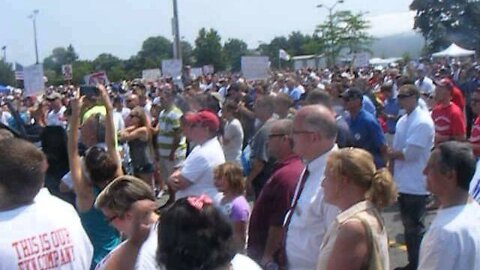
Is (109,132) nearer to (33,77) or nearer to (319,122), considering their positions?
(319,122)

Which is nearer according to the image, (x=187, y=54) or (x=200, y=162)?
(x=200, y=162)

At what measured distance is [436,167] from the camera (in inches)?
156

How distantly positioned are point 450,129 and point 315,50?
73.1 m

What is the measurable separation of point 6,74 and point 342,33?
3135 centimetres

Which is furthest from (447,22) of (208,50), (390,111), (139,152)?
(139,152)

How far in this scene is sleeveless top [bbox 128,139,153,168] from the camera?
10211mm

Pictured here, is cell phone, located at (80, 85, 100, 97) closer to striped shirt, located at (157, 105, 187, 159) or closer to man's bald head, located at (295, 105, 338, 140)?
man's bald head, located at (295, 105, 338, 140)

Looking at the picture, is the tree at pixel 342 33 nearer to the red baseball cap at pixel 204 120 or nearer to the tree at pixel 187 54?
the tree at pixel 187 54

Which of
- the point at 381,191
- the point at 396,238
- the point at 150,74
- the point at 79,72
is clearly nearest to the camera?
the point at 381,191

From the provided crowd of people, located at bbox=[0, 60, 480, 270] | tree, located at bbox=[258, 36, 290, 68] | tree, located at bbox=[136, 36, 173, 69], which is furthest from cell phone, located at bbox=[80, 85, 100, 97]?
tree, located at bbox=[258, 36, 290, 68]

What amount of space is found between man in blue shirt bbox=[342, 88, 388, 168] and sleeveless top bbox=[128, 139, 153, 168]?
11.7 feet

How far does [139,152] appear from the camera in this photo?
33.7ft

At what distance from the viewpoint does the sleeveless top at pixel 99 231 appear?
4.92 meters

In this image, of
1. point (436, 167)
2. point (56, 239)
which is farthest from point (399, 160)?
point (56, 239)
